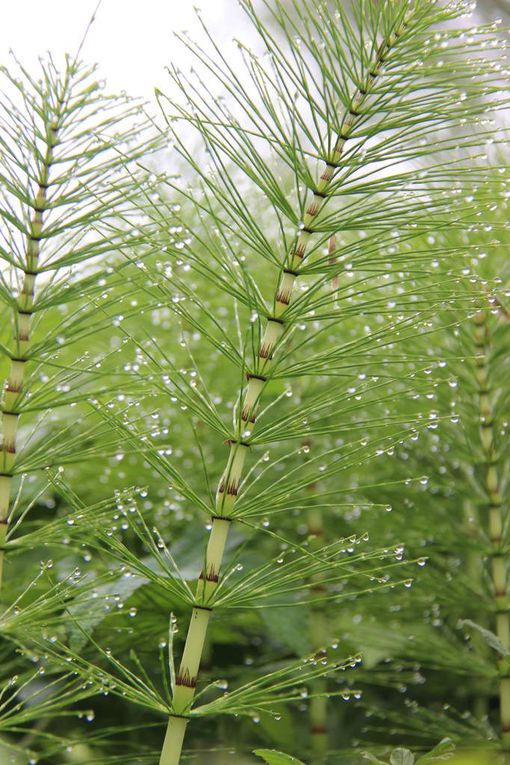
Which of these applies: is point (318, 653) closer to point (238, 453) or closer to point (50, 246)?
point (238, 453)

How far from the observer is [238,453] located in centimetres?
60

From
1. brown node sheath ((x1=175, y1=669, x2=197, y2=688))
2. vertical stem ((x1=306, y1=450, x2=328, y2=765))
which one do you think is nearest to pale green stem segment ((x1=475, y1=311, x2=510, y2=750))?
vertical stem ((x1=306, y1=450, x2=328, y2=765))

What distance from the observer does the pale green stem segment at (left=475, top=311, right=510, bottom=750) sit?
80cm

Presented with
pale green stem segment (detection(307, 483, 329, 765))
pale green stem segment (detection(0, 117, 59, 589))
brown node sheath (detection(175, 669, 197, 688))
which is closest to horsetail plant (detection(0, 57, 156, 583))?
pale green stem segment (detection(0, 117, 59, 589))

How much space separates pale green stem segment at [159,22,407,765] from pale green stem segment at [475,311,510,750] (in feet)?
0.86

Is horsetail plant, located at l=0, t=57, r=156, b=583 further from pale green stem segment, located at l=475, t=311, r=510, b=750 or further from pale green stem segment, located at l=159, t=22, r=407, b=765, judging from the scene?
pale green stem segment, located at l=475, t=311, r=510, b=750

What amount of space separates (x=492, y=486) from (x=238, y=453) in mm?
343

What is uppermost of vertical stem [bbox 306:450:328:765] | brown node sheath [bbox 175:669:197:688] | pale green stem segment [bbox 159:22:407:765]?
pale green stem segment [bbox 159:22:407:765]

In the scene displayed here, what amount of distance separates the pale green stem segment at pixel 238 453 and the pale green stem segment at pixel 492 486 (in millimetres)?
263

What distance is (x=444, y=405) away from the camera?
0.86 metres

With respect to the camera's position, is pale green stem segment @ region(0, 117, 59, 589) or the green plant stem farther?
the green plant stem

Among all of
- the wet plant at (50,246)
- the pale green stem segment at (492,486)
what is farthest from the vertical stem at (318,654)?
the wet plant at (50,246)

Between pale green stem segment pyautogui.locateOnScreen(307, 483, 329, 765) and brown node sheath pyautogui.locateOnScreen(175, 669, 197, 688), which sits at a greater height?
brown node sheath pyautogui.locateOnScreen(175, 669, 197, 688)

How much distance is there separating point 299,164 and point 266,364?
0.15m
